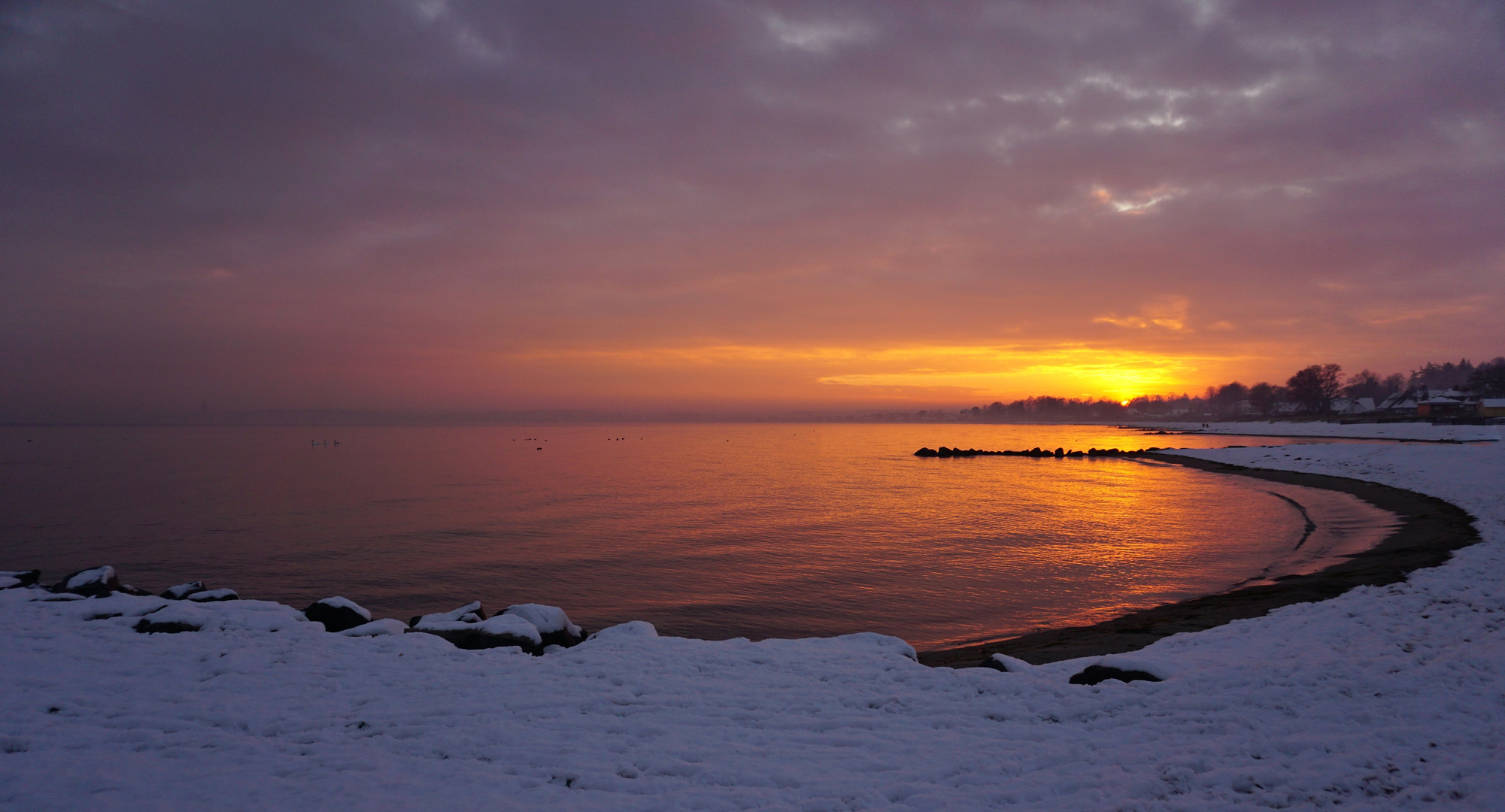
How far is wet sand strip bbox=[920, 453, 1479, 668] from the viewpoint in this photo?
11102 millimetres

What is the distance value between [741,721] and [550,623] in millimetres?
5095

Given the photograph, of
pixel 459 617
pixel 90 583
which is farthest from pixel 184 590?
pixel 459 617

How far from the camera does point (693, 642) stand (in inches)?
426

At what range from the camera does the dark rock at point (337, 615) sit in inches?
460

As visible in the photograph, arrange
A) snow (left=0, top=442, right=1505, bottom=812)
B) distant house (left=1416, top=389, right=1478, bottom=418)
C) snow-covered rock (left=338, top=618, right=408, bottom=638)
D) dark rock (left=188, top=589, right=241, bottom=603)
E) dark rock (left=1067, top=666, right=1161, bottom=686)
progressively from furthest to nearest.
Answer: distant house (left=1416, top=389, right=1478, bottom=418) → dark rock (left=188, top=589, right=241, bottom=603) → snow-covered rock (left=338, top=618, right=408, bottom=638) → dark rock (left=1067, top=666, right=1161, bottom=686) → snow (left=0, top=442, right=1505, bottom=812)

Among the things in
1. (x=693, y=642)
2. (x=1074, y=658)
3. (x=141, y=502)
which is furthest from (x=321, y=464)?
(x=1074, y=658)

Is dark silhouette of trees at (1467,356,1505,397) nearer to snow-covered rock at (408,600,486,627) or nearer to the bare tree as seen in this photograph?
the bare tree

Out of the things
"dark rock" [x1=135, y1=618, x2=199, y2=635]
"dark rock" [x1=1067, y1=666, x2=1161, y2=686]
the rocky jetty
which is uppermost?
"dark rock" [x1=1067, y1=666, x2=1161, y2=686]

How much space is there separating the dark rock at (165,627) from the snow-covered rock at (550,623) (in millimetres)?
4837

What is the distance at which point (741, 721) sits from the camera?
7422 millimetres

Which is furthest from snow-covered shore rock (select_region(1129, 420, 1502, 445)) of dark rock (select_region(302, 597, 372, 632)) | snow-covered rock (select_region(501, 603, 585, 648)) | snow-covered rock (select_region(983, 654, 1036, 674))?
dark rock (select_region(302, 597, 372, 632))

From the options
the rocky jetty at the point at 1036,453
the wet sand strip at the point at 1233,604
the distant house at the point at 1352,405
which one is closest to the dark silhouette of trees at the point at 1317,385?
the distant house at the point at 1352,405

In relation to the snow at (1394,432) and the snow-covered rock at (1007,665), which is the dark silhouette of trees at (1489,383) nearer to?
the snow at (1394,432)

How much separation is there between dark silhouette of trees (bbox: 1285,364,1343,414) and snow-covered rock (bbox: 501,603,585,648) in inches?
7196
